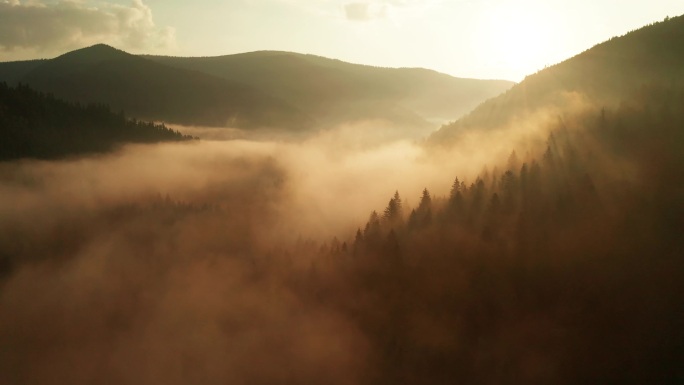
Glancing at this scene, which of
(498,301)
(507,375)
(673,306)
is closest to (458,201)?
(498,301)

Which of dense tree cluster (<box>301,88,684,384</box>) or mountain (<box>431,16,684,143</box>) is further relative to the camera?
mountain (<box>431,16,684,143</box>)

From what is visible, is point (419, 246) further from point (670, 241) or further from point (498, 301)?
point (670, 241)

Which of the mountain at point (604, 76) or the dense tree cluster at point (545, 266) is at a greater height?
the mountain at point (604, 76)

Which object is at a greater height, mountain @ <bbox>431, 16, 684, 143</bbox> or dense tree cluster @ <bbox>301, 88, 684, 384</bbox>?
mountain @ <bbox>431, 16, 684, 143</bbox>

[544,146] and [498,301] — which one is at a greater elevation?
[544,146]

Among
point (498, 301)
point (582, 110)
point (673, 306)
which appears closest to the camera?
point (673, 306)

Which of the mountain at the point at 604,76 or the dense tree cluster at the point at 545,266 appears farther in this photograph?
the mountain at the point at 604,76

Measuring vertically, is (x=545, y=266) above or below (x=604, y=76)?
below

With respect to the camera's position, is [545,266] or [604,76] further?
[604,76]
